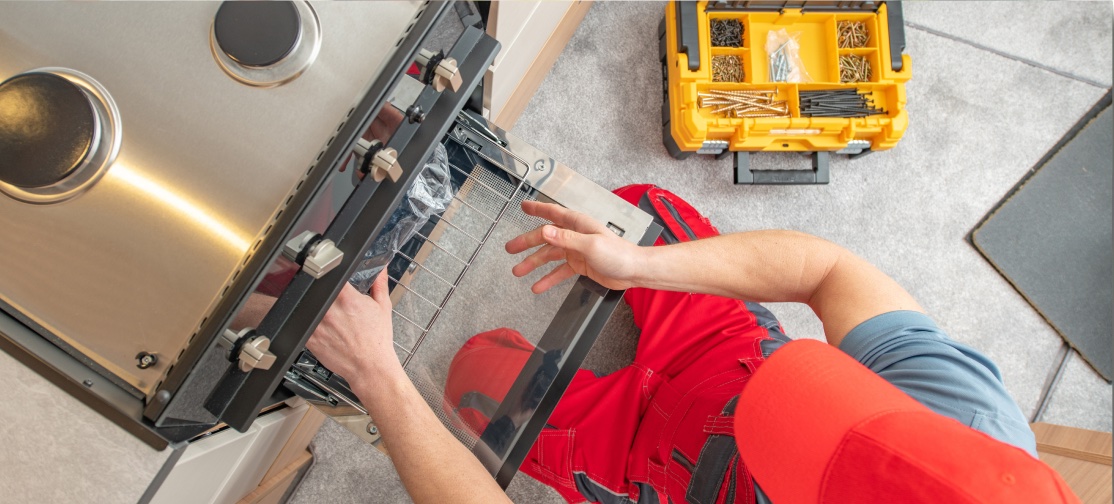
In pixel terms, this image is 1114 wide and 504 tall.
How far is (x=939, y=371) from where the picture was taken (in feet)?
2.35

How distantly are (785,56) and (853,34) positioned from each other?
166mm

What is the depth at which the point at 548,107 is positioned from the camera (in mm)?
1587

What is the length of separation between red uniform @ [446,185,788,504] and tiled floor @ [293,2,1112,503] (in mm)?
240

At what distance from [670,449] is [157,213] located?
2.48 feet

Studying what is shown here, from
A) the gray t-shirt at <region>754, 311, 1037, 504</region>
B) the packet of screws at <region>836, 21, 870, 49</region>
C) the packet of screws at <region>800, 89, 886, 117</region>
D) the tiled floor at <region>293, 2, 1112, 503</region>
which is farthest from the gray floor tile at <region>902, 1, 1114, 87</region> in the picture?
the gray t-shirt at <region>754, 311, 1037, 504</region>

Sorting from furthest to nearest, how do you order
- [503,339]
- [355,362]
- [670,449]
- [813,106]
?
[813,106] < [670,449] < [503,339] < [355,362]

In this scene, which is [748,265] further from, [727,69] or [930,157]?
[930,157]

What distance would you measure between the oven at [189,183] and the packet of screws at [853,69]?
3.77 feet

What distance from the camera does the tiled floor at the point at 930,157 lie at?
1592 mm

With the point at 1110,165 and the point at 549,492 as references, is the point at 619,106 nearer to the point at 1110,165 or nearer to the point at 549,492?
the point at 549,492

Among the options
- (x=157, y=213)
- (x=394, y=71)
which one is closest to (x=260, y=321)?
(x=157, y=213)

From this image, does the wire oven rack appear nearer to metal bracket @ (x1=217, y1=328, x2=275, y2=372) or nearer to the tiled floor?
metal bracket @ (x1=217, y1=328, x2=275, y2=372)

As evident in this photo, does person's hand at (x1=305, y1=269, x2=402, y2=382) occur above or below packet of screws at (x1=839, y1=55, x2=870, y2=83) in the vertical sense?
below

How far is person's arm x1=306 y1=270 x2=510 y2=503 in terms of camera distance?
74cm
